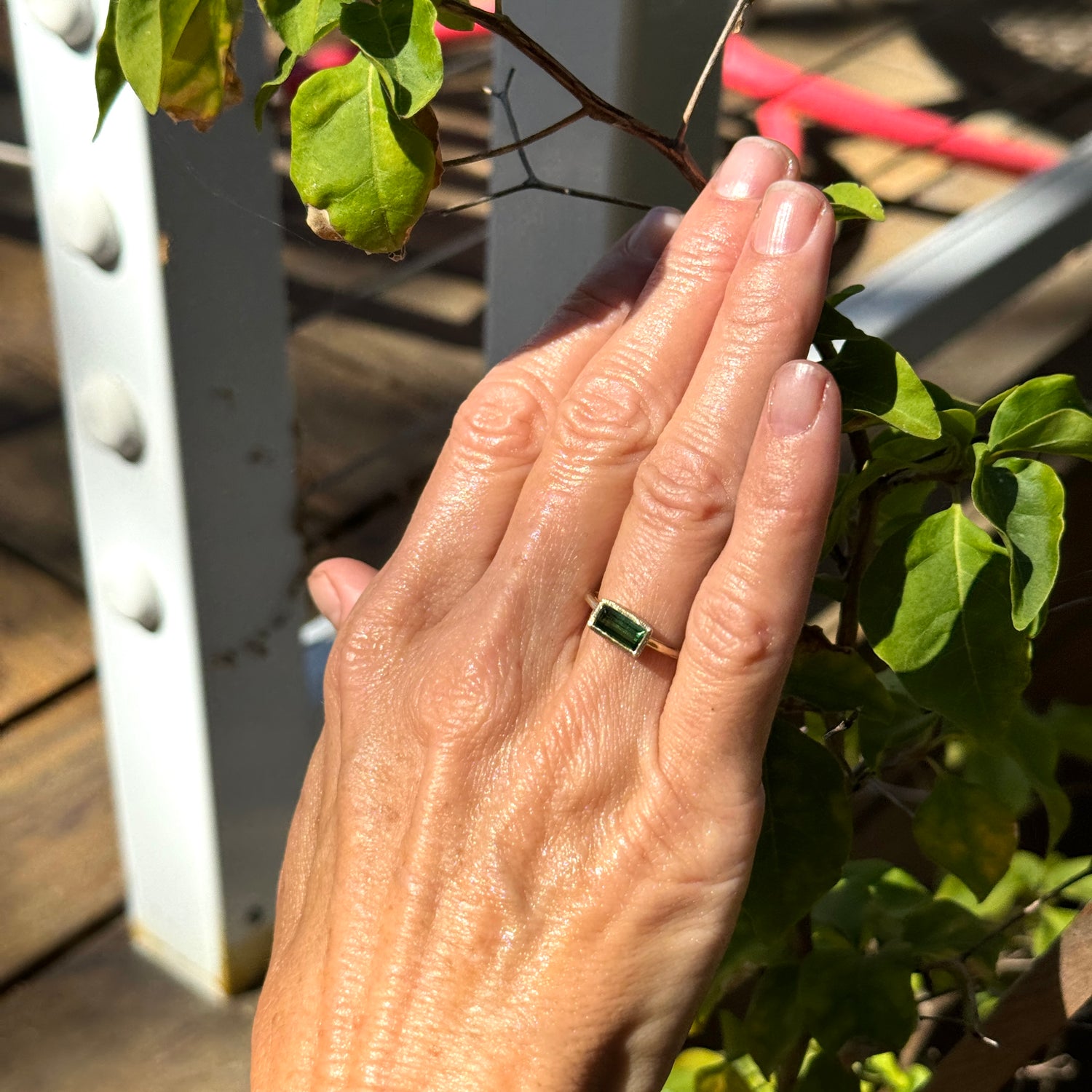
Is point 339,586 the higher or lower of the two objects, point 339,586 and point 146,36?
the lower

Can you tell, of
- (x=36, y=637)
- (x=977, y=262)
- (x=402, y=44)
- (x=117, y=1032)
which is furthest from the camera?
(x=36, y=637)

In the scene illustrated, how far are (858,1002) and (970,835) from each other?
124mm

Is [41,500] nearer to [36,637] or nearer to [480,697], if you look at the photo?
[36,637]

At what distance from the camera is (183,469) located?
103cm

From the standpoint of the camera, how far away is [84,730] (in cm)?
178

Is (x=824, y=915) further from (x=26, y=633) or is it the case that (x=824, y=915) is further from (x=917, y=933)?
(x=26, y=633)

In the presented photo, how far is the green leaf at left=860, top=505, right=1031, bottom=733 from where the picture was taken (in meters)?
0.60

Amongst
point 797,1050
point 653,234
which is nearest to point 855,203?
point 653,234

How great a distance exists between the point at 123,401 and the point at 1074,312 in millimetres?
1024

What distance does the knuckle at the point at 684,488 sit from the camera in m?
0.61

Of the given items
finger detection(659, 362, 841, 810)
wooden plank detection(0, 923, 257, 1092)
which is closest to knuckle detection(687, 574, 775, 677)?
finger detection(659, 362, 841, 810)

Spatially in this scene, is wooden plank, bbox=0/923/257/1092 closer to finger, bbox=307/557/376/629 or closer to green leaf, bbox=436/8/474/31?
finger, bbox=307/557/376/629

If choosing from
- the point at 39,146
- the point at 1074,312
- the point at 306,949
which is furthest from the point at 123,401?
the point at 1074,312

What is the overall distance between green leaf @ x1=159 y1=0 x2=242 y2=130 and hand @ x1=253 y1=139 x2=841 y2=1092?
0.23 meters
